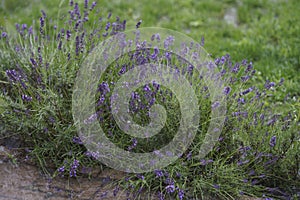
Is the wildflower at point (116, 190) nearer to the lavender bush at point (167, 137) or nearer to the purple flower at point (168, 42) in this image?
the lavender bush at point (167, 137)

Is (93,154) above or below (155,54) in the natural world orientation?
below

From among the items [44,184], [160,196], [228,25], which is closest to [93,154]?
[44,184]

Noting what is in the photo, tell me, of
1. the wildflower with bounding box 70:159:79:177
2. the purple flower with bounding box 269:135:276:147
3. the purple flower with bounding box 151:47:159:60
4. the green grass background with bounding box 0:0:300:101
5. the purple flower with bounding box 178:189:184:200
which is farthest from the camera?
the green grass background with bounding box 0:0:300:101

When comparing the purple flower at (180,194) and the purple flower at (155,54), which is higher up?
the purple flower at (155,54)

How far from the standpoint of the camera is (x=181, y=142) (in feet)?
9.21

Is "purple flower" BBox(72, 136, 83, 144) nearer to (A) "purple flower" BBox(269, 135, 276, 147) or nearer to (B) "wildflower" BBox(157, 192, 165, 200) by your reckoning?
(B) "wildflower" BBox(157, 192, 165, 200)

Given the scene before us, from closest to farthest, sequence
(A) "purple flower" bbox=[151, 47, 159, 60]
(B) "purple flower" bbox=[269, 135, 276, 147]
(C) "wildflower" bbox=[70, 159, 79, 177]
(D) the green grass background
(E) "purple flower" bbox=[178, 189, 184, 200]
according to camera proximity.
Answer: (E) "purple flower" bbox=[178, 189, 184, 200]
(C) "wildflower" bbox=[70, 159, 79, 177]
(B) "purple flower" bbox=[269, 135, 276, 147]
(A) "purple flower" bbox=[151, 47, 159, 60]
(D) the green grass background

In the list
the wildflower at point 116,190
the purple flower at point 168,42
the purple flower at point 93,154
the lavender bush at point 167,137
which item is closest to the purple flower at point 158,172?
the lavender bush at point 167,137

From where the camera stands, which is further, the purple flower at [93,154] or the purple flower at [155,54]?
the purple flower at [155,54]

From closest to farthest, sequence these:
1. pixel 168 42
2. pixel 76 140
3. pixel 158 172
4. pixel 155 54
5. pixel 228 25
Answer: pixel 158 172 < pixel 76 140 < pixel 155 54 < pixel 168 42 < pixel 228 25

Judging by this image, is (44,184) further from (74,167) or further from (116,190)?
(116,190)

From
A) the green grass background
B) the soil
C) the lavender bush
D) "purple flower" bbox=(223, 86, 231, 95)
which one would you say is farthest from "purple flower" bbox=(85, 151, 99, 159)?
the green grass background

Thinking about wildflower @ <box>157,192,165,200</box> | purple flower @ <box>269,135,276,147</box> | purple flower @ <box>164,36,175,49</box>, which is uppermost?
purple flower @ <box>164,36,175,49</box>

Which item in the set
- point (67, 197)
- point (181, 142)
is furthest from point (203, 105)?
point (67, 197)
